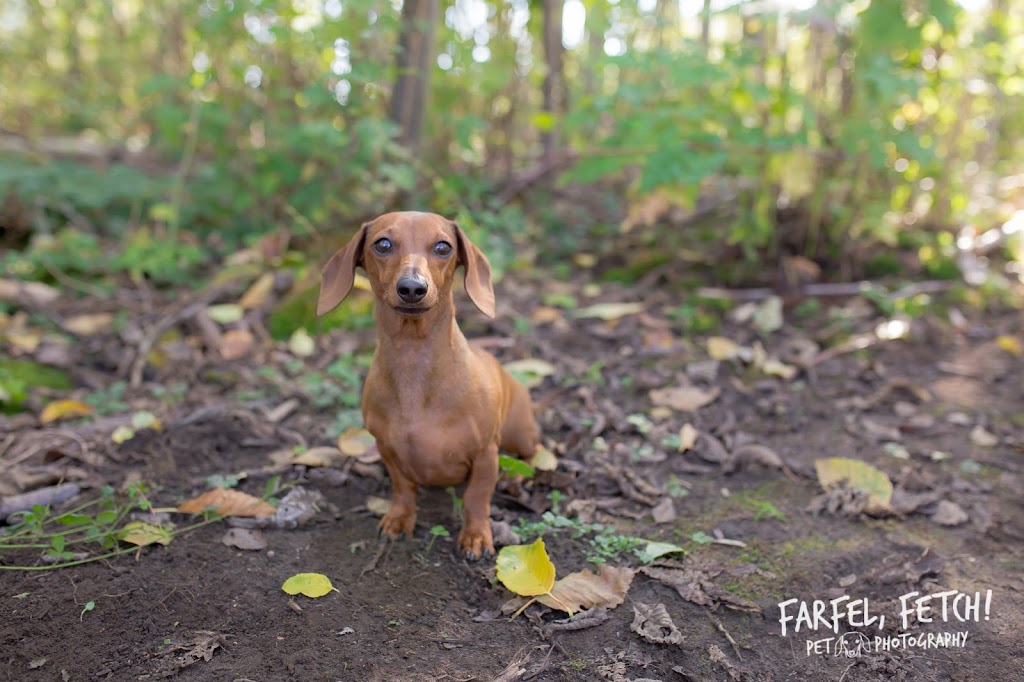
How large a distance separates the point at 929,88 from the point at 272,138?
4121mm

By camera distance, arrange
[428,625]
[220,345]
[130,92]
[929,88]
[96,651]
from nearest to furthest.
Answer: [96,651] < [428,625] < [220,345] < [929,88] < [130,92]

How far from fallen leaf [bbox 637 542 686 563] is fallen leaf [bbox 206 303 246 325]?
114 inches

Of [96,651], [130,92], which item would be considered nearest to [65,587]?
[96,651]

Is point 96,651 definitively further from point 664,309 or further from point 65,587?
point 664,309

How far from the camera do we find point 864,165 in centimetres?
482

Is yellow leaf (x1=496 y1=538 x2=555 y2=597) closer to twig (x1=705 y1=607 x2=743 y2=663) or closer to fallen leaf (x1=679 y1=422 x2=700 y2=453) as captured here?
twig (x1=705 y1=607 x2=743 y2=663)

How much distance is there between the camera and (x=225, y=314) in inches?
182

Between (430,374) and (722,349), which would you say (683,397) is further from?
(430,374)

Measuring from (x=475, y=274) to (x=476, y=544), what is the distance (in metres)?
0.91

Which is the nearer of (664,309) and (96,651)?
(96,651)

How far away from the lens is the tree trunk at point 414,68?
504 cm

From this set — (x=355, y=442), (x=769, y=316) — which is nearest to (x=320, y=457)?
(x=355, y=442)

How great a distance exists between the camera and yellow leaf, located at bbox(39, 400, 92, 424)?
3.62m

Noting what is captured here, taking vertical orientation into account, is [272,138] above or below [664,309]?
above
